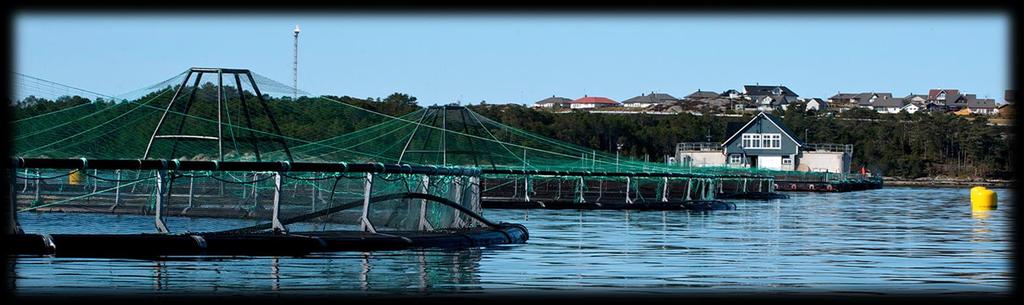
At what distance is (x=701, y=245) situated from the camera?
35812 mm

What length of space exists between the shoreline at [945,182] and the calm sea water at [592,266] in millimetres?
124035

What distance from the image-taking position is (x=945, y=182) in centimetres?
16675

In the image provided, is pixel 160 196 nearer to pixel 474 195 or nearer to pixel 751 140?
pixel 474 195

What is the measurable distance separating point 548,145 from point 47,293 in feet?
335

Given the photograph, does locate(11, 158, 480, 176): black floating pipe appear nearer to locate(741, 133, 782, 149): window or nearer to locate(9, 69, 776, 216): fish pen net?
locate(9, 69, 776, 216): fish pen net

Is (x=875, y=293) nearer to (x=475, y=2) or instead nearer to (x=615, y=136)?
(x=475, y=2)

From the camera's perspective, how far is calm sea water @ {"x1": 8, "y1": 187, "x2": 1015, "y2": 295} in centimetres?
2133

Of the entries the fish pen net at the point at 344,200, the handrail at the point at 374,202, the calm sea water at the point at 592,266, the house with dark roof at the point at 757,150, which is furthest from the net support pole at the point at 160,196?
the house with dark roof at the point at 757,150

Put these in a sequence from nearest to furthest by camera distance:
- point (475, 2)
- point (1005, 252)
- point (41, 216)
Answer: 1. point (475, 2)
2. point (1005, 252)
3. point (41, 216)

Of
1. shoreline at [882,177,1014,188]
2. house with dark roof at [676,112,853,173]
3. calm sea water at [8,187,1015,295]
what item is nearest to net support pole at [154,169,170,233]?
calm sea water at [8,187,1015,295]

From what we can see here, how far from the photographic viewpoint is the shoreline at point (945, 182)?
538 ft

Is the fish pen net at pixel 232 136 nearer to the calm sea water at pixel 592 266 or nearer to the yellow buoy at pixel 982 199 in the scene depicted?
the calm sea water at pixel 592 266

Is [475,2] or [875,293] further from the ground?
[475,2]

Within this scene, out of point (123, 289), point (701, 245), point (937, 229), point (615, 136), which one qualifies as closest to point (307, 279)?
point (123, 289)
